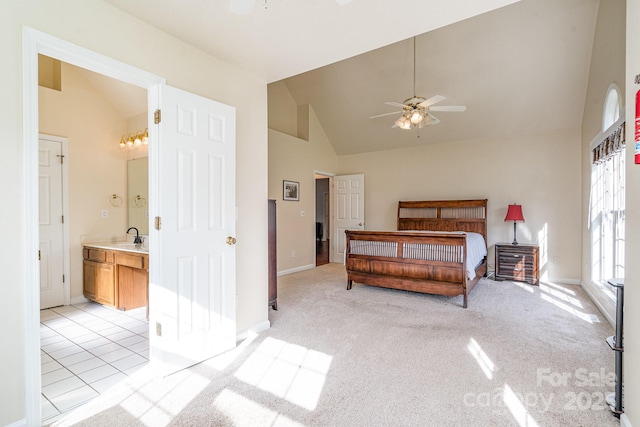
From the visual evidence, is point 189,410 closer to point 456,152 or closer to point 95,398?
point 95,398

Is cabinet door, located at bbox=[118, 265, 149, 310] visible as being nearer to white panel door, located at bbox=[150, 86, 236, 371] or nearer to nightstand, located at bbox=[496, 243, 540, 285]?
white panel door, located at bbox=[150, 86, 236, 371]

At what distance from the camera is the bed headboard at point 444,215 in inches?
225

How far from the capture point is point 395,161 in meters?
6.76

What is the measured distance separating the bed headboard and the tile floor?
4.97m

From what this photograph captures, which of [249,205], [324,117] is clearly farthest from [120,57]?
[324,117]

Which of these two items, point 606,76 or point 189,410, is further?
point 606,76

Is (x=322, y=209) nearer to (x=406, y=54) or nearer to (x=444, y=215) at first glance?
(x=444, y=215)

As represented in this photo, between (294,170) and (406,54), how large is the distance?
2811 mm

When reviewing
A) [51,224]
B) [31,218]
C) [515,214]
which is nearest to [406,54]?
[515,214]

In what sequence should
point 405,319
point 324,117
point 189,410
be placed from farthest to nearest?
point 324,117
point 405,319
point 189,410

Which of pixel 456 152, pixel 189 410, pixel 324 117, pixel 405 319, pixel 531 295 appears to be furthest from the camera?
pixel 324 117

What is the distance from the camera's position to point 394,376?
88.5 inches

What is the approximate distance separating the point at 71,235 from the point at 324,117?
192 inches

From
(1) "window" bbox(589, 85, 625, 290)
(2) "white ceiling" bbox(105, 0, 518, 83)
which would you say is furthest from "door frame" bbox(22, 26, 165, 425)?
(1) "window" bbox(589, 85, 625, 290)
